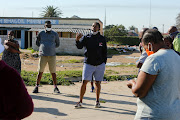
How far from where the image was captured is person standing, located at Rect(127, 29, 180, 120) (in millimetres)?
2938

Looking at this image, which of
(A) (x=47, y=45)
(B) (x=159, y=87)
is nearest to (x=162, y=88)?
(B) (x=159, y=87)

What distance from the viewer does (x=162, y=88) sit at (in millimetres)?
2984

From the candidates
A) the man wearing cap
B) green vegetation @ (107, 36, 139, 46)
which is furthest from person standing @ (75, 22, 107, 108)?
green vegetation @ (107, 36, 139, 46)

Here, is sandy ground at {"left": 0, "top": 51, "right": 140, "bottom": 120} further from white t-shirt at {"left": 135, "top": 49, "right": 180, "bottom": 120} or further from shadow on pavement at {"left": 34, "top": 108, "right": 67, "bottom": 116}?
white t-shirt at {"left": 135, "top": 49, "right": 180, "bottom": 120}

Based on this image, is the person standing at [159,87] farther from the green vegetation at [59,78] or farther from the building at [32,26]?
the building at [32,26]

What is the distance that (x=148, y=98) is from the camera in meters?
3.02

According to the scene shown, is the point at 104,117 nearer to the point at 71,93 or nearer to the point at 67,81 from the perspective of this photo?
the point at 71,93

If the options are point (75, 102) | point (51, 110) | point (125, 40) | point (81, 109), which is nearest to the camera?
point (51, 110)

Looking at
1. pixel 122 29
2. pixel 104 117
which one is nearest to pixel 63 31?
pixel 104 117

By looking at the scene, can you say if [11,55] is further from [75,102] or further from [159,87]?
[159,87]

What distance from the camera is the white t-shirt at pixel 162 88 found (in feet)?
9.66

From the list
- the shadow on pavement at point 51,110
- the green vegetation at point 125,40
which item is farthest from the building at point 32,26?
the shadow on pavement at point 51,110

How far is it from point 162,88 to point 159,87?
34 millimetres

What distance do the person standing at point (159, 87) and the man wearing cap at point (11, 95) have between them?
1.34 m
